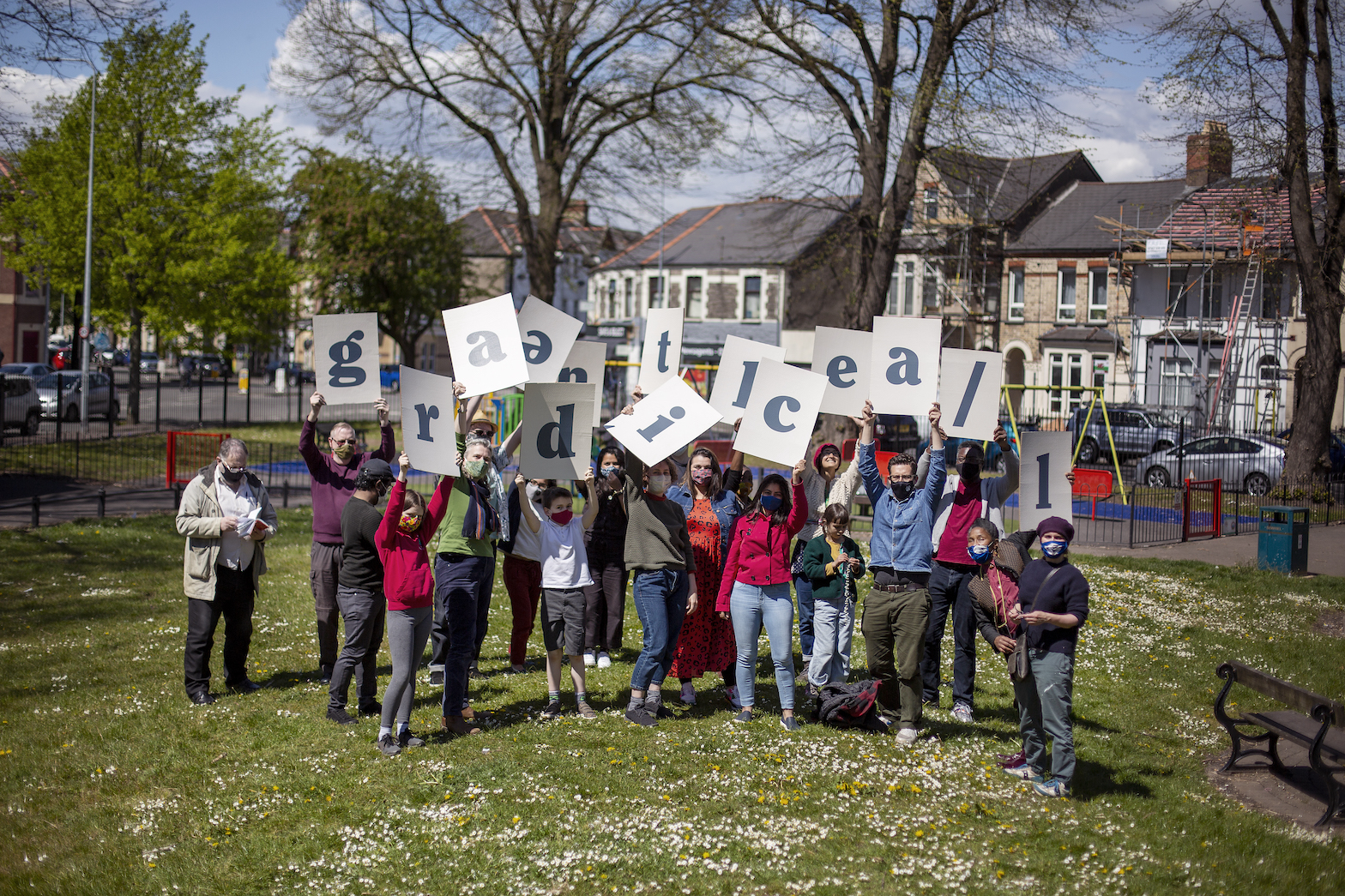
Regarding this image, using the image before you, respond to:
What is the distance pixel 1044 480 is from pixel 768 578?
7.14 feet

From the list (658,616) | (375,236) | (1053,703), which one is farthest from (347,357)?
(375,236)

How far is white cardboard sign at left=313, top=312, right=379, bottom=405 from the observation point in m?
8.35

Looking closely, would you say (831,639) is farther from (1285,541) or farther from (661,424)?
(1285,541)

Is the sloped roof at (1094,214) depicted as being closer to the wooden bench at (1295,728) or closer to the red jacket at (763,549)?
the wooden bench at (1295,728)

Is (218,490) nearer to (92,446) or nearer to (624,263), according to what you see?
(92,446)

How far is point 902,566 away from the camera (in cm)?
782

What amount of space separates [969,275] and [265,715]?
4319 cm

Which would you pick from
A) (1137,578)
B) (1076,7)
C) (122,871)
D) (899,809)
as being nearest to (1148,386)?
(1076,7)

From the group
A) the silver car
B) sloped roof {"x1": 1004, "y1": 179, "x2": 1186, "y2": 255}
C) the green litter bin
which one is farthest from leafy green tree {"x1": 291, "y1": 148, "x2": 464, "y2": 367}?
the green litter bin

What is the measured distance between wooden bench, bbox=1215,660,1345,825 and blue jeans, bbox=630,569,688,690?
407 cm

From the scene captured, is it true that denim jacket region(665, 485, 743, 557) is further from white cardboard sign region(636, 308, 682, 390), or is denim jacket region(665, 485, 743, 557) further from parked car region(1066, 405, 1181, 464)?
parked car region(1066, 405, 1181, 464)

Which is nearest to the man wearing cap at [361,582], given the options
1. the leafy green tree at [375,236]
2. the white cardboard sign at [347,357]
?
the white cardboard sign at [347,357]

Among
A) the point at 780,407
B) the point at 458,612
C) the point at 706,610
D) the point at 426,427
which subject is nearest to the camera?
the point at 426,427

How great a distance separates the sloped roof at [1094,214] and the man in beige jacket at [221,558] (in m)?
42.7
